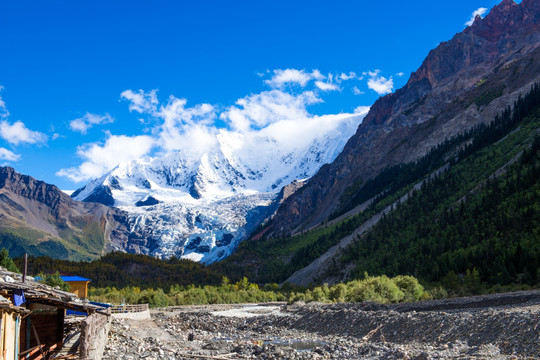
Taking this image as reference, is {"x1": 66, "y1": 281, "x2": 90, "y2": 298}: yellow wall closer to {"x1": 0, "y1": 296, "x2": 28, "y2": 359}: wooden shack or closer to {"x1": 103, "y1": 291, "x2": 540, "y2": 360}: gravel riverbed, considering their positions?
{"x1": 103, "y1": 291, "x2": 540, "y2": 360}: gravel riverbed

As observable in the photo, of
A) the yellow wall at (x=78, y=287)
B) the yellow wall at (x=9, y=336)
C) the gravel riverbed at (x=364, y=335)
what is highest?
the yellow wall at (x=78, y=287)

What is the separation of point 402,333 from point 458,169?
284 feet

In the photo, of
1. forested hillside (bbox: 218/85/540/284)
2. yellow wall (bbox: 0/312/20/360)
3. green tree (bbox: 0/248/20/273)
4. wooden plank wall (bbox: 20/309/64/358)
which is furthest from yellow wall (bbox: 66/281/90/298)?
yellow wall (bbox: 0/312/20/360)

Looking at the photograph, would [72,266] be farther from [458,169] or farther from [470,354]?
[470,354]

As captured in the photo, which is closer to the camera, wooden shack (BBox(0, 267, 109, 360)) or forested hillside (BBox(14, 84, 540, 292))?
wooden shack (BBox(0, 267, 109, 360))

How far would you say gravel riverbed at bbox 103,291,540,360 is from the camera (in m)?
28.6

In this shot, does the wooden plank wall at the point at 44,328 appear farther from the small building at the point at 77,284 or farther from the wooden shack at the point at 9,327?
the small building at the point at 77,284

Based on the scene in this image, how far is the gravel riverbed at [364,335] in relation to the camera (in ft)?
93.8

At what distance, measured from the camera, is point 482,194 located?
90.1 metres

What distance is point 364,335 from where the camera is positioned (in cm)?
4100

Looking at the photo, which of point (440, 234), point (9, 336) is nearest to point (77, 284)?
point (9, 336)

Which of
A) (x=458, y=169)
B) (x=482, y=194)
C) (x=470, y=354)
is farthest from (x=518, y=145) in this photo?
(x=470, y=354)

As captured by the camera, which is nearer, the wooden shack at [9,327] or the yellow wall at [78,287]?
the wooden shack at [9,327]

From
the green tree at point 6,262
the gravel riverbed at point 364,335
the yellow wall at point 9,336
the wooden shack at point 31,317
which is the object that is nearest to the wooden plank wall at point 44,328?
the wooden shack at point 31,317
